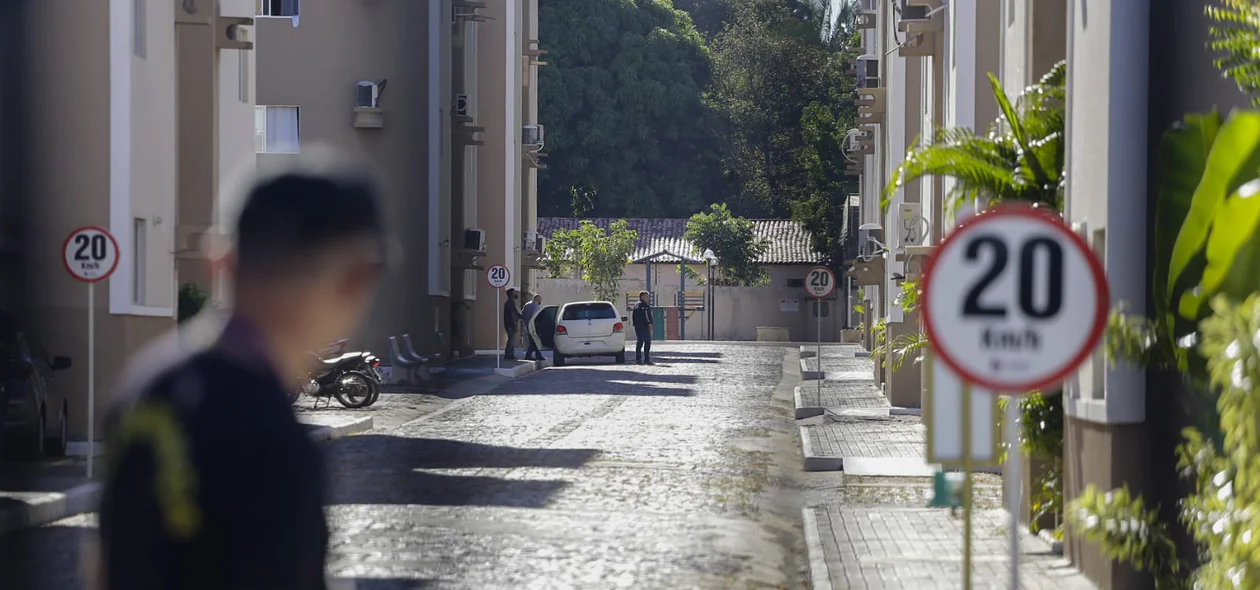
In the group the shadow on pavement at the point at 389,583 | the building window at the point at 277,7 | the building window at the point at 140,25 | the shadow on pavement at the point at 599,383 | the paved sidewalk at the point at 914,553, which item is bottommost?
the shadow on pavement at the point at 599,383

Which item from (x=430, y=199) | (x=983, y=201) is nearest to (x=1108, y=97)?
(x=983, y=201)

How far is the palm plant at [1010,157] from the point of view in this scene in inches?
466

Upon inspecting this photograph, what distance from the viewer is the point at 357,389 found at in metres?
26.3

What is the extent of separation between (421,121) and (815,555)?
32207 millimetres

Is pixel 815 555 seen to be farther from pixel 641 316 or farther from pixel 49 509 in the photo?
pixel 641 316

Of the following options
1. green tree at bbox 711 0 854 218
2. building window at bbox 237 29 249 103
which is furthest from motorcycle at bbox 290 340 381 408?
green tree at bbox 711 0 854 218

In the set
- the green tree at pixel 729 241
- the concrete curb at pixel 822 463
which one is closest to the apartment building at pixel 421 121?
the concrete curb at pixel 822 463

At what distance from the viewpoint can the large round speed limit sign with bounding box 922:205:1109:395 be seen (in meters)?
6.33

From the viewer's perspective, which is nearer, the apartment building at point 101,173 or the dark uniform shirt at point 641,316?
the apartment building at point 101,173

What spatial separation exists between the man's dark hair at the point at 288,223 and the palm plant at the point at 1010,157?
915 cm

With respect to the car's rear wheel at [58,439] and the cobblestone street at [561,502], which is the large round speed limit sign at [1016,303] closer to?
the cobblestone street at [561,502]

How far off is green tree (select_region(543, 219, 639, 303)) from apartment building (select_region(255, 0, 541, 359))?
51.1ft

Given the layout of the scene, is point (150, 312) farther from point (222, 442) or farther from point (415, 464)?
point (222, 442)

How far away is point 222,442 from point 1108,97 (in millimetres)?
7827
